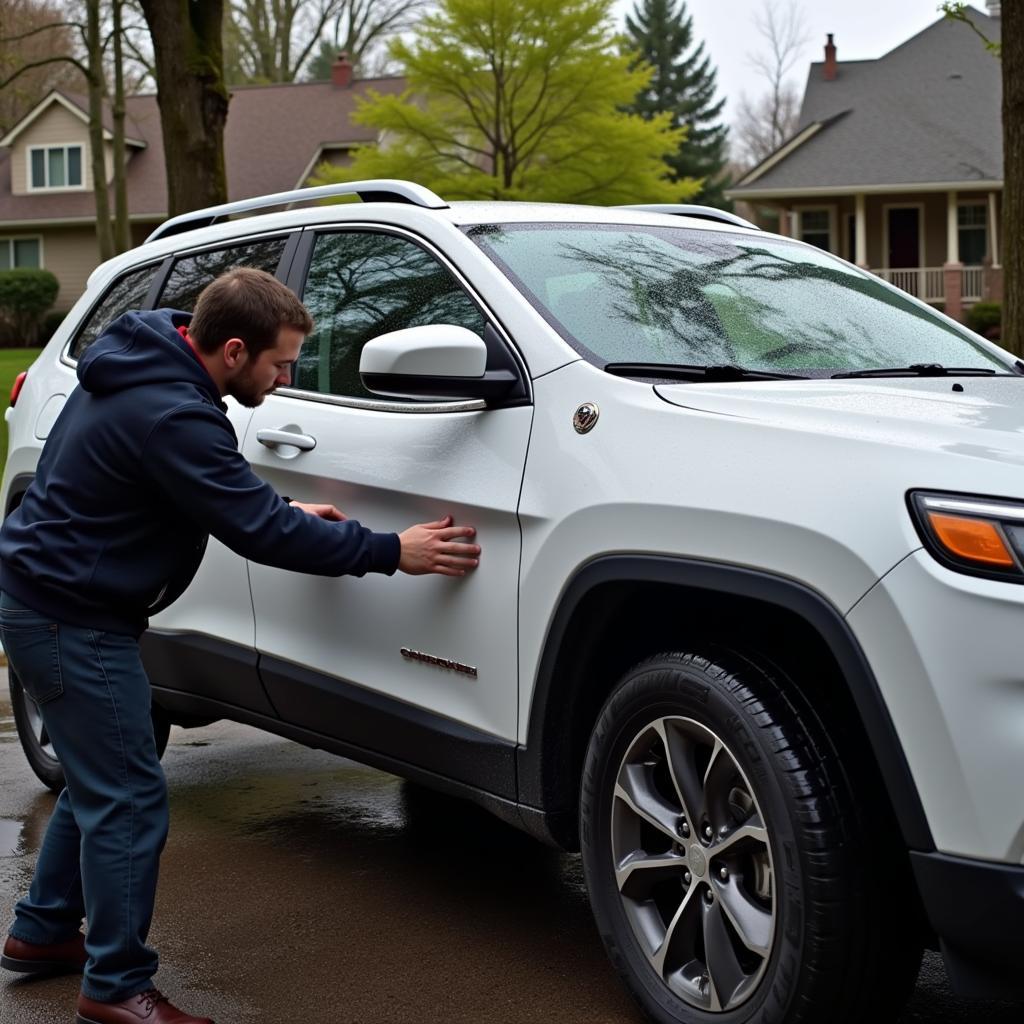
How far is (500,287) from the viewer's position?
394 centimetres

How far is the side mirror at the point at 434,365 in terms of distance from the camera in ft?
12.0

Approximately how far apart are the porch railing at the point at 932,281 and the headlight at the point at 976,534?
34.3m

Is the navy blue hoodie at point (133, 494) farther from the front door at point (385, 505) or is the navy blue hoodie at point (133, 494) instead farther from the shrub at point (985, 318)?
the shrub at point (985, 318)

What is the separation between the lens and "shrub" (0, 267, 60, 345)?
41875mm

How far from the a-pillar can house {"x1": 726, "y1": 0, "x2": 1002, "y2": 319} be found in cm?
3

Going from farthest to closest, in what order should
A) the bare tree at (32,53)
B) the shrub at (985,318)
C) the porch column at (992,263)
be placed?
the porch column at (992,263)
the bare tree at (32,53)
the shrub at (985,318)

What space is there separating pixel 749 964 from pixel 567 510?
102cm

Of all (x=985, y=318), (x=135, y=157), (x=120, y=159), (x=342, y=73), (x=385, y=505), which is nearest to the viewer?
(x=385, y=505)

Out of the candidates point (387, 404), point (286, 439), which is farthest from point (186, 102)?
point (387, 404)

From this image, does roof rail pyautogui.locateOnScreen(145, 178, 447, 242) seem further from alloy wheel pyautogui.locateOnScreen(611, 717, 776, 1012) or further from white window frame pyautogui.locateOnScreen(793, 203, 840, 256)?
white window frame pyautogui.locateOnScreen(793, 203, 840, 256)

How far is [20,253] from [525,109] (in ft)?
66.0

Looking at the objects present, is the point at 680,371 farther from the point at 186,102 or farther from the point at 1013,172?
the point at 186,102

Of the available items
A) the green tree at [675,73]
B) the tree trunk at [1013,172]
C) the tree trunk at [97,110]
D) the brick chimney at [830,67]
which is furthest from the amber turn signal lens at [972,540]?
the green tree at [675,73]

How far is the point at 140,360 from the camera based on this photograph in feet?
11.4
